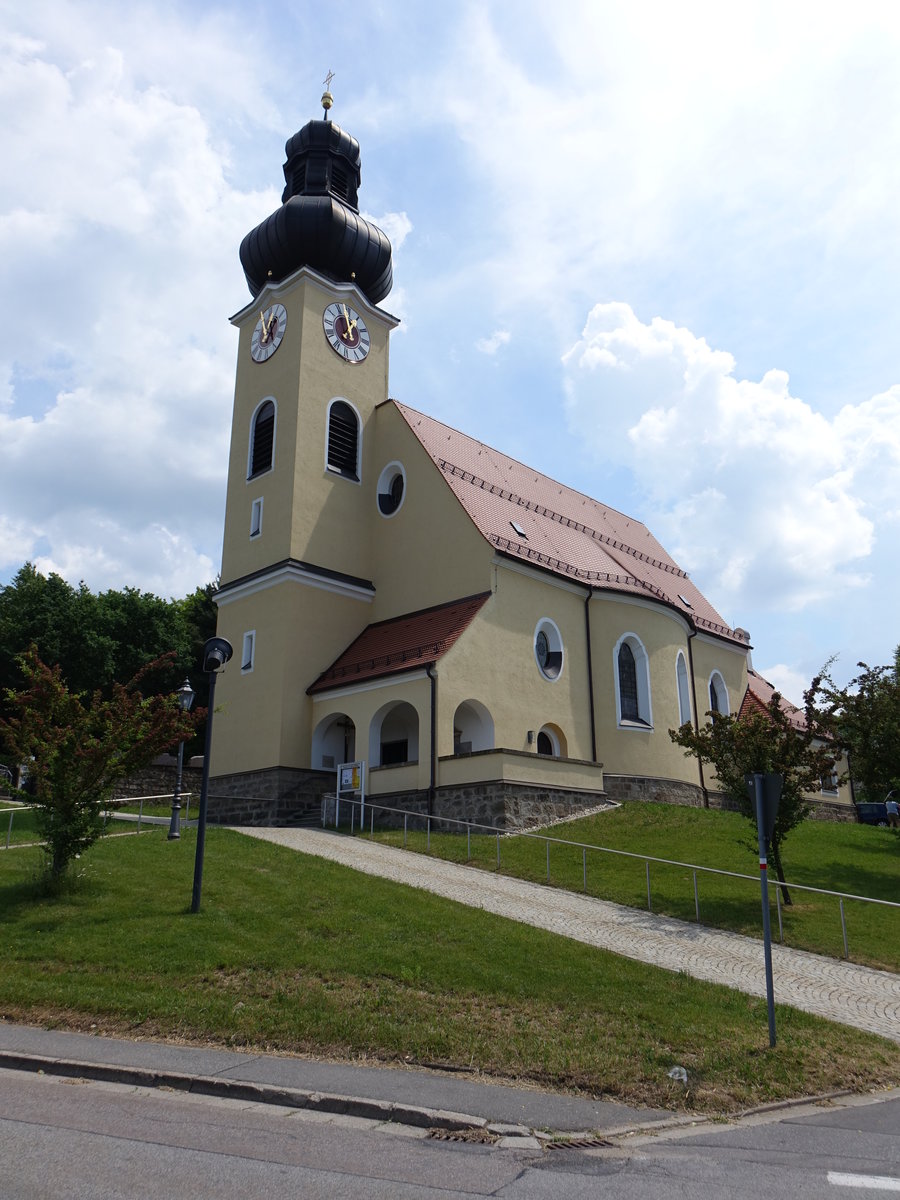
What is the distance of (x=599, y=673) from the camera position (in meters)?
29.6

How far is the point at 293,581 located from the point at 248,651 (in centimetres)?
268

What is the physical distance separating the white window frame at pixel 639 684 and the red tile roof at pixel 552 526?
1.64 meters

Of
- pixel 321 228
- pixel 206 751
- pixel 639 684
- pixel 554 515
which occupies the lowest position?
pixel 206 751

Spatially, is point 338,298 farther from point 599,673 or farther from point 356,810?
point 356,810

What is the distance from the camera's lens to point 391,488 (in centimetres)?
3225

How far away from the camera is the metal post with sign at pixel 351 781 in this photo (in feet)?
80.9

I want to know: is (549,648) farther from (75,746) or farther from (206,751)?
(75,746)

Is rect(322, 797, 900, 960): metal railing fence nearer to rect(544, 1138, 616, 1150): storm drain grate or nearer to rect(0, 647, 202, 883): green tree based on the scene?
rect(0, 647, 202, 883): green tree

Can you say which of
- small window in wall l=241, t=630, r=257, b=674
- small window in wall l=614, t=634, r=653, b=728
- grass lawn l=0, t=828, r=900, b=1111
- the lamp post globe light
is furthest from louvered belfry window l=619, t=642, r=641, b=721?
the lamp post globe light

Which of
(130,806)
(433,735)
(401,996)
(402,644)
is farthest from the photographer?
(130,806)

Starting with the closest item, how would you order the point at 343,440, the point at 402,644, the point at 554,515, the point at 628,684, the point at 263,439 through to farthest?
1. the point at 402,644
2. the point at 628,684
3. the point at 343,440
4. the point at 263,439
5. the point at 554,515

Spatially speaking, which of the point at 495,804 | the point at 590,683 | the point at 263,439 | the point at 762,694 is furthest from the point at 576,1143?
the point at 762,694

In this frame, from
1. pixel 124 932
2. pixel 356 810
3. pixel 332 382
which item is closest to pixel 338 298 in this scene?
pixel 332 382

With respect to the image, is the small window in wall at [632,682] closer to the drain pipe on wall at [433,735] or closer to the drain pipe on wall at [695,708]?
the drain pipe on wall at [695,708]
